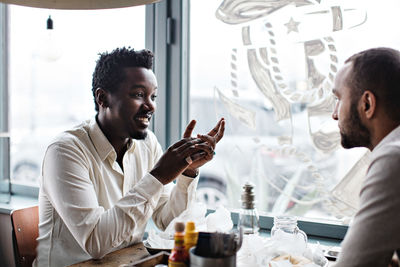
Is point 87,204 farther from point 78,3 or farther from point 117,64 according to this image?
point 78,3

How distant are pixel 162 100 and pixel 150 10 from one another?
18.4 inches

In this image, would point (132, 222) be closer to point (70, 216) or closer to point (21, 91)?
point (70, 216)

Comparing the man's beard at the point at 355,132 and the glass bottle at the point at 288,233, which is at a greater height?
the man's beard at the point at 355,132

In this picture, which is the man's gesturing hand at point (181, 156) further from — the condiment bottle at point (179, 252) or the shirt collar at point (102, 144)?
the condiment bottle at point (179, 252)

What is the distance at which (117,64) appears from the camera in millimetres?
1788

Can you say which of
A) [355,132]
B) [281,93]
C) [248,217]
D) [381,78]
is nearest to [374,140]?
[355,132]

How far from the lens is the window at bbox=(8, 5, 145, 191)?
8.36ft

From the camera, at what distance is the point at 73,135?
66.6 inches

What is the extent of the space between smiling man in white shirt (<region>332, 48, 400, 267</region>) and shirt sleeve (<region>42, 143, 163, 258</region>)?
0.69 metres

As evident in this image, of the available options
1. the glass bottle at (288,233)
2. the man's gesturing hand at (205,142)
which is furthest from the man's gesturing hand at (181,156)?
the glass bottle at (288,233)

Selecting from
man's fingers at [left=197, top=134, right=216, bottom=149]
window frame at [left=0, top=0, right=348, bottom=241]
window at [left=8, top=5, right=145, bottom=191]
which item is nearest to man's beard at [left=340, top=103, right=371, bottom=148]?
man's fingers at [left=197, top=134, right=216, bottom=149]

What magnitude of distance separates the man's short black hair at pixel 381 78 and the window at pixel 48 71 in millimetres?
1434

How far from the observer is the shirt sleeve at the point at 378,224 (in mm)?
1019

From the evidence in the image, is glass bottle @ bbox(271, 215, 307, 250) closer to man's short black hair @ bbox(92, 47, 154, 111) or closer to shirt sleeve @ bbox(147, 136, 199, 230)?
shirt sleeve @ bbox(147, 136, 199, 230)
